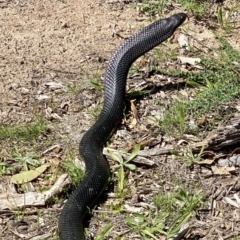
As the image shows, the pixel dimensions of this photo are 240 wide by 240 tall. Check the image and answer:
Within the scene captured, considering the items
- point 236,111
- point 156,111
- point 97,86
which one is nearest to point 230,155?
point 236,111

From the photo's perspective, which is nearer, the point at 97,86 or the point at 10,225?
the point at 10,225

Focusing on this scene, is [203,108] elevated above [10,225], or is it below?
above

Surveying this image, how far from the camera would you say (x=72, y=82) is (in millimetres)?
6199

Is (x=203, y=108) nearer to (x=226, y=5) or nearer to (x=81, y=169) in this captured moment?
(x=81, y=169)

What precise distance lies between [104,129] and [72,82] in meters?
0.82

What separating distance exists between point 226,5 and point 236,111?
2.03 meters

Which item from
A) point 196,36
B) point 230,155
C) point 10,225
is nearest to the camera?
point 10,225

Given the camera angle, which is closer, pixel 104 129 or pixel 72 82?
pixel 104 129

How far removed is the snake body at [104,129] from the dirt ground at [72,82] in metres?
0.11

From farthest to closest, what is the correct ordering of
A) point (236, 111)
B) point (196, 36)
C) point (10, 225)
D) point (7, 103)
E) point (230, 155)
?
point (196, 36)
point (7, 103)
point (236, 111)
point (230, 155)
point (10, 225)

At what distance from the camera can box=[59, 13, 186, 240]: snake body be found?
4.67 metres

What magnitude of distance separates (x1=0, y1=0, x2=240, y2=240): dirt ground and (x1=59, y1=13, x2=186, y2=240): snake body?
11 centimetres

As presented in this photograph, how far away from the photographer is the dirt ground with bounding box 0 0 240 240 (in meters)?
4.74

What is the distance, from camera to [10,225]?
473 centimetres
